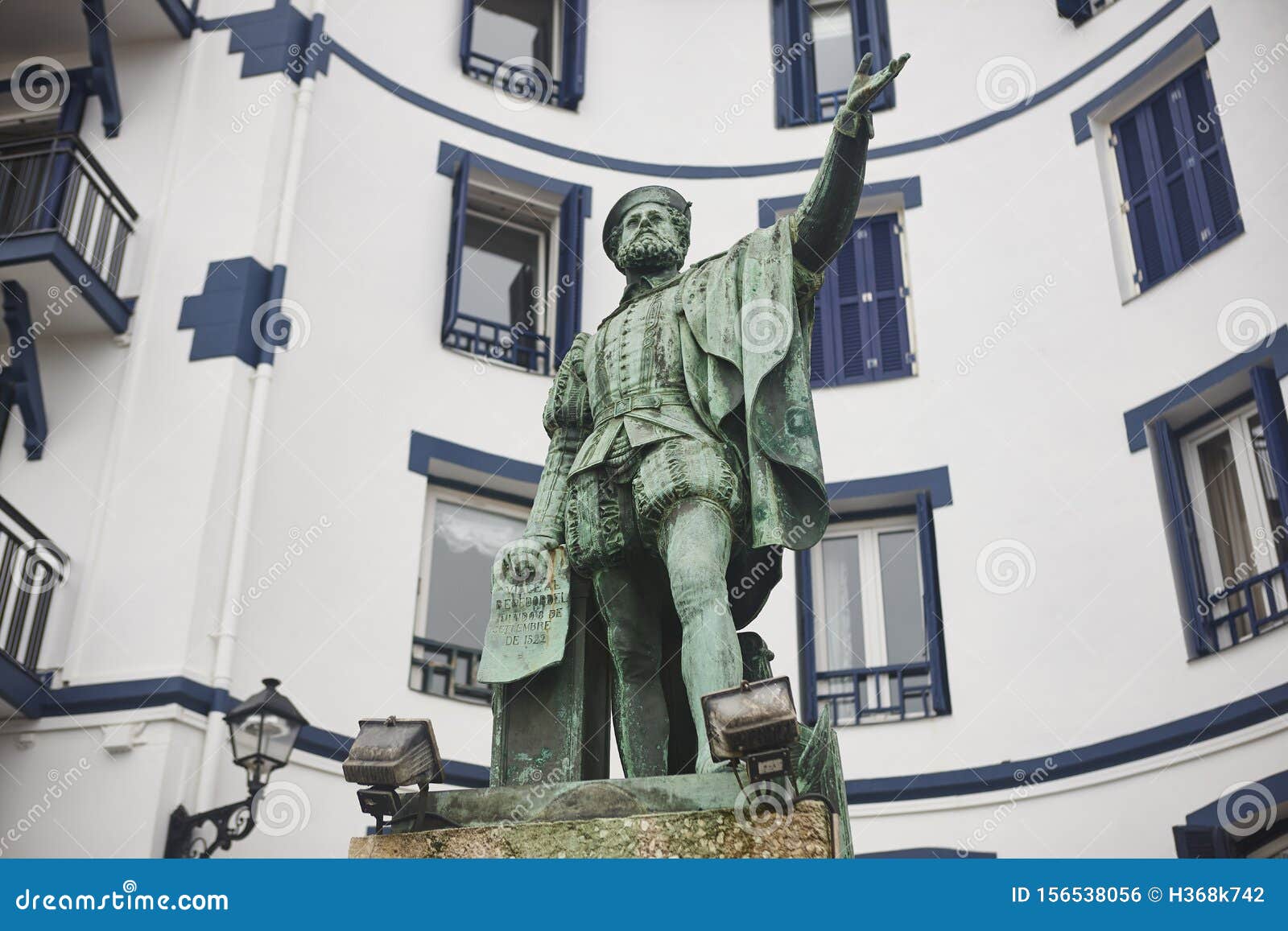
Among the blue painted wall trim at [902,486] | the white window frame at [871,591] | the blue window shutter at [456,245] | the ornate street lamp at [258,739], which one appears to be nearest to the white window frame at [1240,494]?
the blue painted wall trim at [902,486]

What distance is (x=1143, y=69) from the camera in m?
13.7

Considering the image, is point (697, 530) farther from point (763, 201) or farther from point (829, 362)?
point (763, 201)

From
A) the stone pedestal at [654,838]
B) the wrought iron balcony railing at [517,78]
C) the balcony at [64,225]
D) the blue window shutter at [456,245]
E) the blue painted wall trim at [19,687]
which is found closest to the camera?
the stone pedestal at [654,838]

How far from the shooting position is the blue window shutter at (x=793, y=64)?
52.8 feet

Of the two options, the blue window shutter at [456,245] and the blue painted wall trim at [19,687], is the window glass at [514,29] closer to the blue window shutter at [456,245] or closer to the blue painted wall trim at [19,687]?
the blue window shutter at [456,245]

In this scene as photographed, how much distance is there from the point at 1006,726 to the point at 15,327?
886 cm

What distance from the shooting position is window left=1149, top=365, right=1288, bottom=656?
11477 millimetres

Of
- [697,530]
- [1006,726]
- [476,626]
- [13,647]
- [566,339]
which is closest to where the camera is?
[697,530]

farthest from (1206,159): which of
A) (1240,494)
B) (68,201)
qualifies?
(68,201)

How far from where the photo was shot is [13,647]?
11289mm

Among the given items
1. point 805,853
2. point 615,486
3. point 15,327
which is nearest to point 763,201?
point 15,327

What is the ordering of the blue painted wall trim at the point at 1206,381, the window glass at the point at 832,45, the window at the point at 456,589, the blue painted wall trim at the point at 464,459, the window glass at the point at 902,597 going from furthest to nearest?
the window glass at the point at 832,45, the blue painted wall trim at the point at 464,459, the window glass at the point at 902,597, the window at the point at 456,589, the blue painted wall trim at the point at 1206,381

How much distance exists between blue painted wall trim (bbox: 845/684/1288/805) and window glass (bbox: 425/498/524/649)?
3581 mm

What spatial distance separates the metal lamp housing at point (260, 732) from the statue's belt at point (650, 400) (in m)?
5.04
